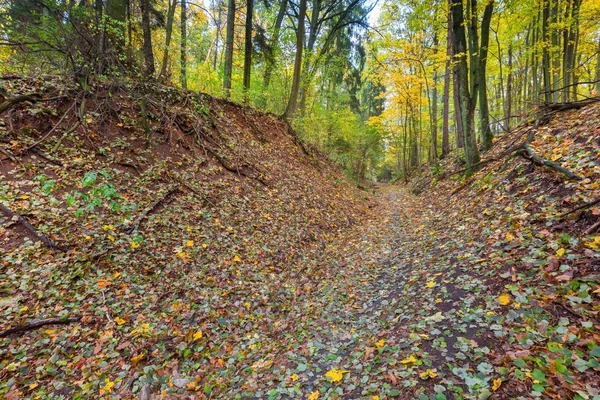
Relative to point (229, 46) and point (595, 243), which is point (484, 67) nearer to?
point (595, 243)

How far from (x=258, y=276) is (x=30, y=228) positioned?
3.82m

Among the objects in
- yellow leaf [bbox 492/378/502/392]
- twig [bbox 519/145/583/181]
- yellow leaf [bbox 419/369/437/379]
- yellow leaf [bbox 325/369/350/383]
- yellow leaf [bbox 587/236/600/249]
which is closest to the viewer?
yellow leaf [bbox 492/378/502/392]

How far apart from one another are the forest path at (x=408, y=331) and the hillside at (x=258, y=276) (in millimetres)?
24

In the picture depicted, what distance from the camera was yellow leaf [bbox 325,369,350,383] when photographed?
3.18 metres

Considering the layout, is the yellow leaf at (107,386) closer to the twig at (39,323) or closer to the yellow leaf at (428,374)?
the twig at (39,323)

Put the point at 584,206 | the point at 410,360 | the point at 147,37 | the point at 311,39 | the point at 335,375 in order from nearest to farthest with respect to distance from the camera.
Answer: the point at 410,360 < the point at 335,375 < the point at 584,206 < the point at 147,37 < the point at 311,39

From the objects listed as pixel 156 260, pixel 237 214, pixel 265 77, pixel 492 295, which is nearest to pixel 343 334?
pixel 492 295

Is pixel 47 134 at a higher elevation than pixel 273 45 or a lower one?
lower

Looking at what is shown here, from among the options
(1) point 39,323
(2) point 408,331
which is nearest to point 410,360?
(2) point 408,331

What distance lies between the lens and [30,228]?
180 inches

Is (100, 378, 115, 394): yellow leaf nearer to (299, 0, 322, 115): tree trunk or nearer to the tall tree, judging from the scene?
the tall tree

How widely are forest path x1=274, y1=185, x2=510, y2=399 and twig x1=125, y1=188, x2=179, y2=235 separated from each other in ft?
12.1

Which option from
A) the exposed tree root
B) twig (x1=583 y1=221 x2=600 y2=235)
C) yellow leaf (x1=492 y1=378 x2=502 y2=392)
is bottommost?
yellow leaf (x1=492 y1=378 x2=502 y2=392)

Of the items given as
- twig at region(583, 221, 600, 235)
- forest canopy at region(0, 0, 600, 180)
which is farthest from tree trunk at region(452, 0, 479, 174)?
twig at region(583, 221, 600, 235)
